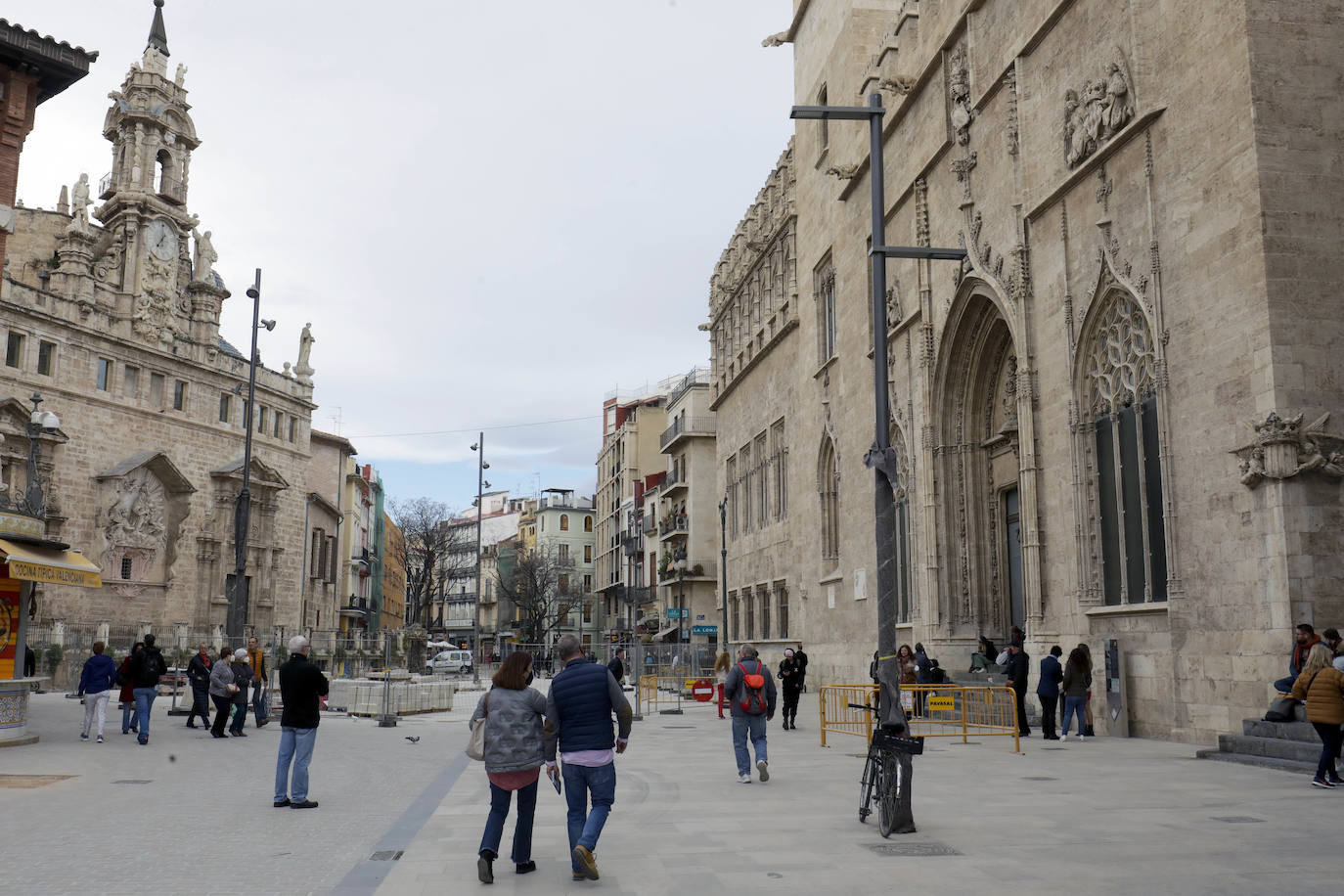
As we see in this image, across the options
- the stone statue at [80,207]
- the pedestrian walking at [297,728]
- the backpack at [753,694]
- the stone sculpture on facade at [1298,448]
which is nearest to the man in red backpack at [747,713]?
the backpack at [753,694]

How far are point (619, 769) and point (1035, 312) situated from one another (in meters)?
11.8

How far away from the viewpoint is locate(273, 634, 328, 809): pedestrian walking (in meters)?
11.0

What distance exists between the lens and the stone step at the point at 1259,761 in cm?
1245

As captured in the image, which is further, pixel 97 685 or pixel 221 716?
pixel 221 716

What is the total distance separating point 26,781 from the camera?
1311 cm

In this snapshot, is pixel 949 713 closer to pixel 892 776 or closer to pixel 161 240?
pixel 892 776

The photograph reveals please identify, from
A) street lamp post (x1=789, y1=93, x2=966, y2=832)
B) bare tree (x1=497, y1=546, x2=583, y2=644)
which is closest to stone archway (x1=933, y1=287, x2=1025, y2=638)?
street lamp post (x1=789, y1=93, x2=966, y2=832)

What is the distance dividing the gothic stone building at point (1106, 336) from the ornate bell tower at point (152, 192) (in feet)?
110

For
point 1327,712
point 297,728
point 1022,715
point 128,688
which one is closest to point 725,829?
point 297,728

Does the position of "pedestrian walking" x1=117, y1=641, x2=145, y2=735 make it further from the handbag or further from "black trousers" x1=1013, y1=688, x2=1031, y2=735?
"black trousers" x1=1013, y1=688, x2=1031, y2=735

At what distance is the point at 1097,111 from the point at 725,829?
1391 centimetres

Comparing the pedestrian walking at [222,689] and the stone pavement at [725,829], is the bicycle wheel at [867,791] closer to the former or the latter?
the stone pavement at [725,829]

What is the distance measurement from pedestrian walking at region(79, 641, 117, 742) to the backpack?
1167 centimetres

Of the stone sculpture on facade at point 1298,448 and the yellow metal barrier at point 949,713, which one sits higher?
the stone sculpture on facade at point 1298,448
